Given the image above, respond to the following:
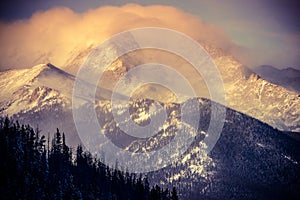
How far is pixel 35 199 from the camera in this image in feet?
615

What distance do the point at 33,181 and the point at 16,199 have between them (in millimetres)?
13761

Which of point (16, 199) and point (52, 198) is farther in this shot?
point (52, 198)

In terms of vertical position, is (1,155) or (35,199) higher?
(1,155)

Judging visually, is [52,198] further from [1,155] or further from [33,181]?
[1,155]

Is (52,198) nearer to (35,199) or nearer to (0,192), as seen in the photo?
(35,199)

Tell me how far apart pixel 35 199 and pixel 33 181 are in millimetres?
8039

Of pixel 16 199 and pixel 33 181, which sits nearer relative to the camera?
pixel 16 199

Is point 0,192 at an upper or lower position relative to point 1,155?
lower

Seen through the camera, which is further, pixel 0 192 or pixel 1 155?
pixel 1 155

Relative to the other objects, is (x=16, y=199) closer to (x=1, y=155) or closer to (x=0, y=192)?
(x=0, y=192)

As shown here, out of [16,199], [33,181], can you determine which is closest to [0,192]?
[16,199]

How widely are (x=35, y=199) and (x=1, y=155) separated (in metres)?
18.9

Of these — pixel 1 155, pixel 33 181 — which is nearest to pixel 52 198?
pixel 33 181

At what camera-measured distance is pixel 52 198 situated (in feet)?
638
